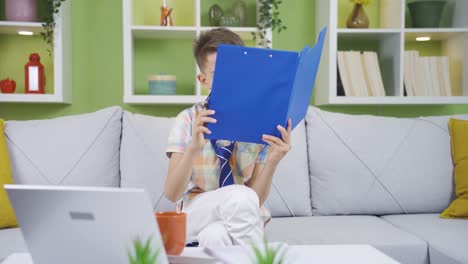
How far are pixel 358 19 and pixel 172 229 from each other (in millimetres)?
2000

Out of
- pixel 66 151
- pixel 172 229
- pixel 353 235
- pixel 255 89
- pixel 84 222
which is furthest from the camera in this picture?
pixel 66 151

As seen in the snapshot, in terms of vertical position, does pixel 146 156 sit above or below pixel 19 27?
below

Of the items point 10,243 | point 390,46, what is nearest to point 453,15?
point 390,46

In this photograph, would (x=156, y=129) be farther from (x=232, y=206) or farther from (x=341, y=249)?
(x=341, y=249)

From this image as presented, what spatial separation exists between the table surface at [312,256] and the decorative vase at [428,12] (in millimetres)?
1835

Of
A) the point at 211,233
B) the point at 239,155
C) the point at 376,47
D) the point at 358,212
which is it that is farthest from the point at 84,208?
the point at 376,47

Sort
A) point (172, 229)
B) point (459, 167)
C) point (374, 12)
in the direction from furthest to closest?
point (374, 12) → point (459, 167) → point (172, 229)

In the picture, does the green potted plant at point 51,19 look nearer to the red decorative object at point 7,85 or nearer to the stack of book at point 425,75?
the red decorative object at point 7,85

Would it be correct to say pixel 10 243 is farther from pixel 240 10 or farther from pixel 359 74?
pixel 359 74

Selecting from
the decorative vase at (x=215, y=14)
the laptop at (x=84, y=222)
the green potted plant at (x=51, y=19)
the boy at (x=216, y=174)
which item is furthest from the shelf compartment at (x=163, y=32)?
the laptop at (x=84, y=222)

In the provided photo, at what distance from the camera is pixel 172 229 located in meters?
0.91

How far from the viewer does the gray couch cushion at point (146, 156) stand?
197cm

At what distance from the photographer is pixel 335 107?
273cm

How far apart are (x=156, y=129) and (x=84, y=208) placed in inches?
52.4
